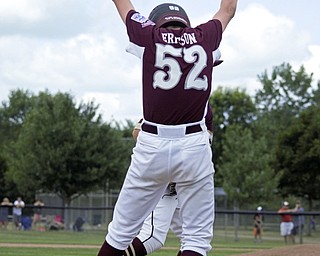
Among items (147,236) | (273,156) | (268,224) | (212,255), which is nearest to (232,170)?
(273,156)

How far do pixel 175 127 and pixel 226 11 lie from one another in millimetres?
978

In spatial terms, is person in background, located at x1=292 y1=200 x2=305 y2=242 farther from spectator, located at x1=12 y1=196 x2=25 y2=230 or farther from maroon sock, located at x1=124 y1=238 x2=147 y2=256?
maroon sock, located at x1=124 y1=238 x2=147 y2=256

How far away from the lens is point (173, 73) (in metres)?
5.32

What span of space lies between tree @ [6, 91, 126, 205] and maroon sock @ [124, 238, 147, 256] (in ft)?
121

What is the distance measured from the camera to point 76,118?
4519 centimetres

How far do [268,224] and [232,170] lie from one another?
1611 centimetres

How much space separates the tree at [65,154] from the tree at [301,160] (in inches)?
362

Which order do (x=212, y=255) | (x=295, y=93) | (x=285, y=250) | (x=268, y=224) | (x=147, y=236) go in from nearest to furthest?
1. (x=147, y=236)
2. (x=285, y=250)
3. (x=212, y=255)
4. (x=268, y=224)
5. (x=295, y=93)

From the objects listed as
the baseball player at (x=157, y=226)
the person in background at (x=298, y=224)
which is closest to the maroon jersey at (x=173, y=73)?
the baseball player at (x=157, y=226)

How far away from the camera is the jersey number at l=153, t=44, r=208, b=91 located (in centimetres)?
531

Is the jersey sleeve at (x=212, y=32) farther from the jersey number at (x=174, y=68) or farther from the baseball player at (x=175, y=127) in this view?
the jersey number at (x=174, y=68)

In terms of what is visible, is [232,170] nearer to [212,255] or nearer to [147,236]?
[212,255]

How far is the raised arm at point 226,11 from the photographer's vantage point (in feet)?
18.7

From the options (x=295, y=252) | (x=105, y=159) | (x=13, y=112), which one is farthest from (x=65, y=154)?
(x=13, y=112)
